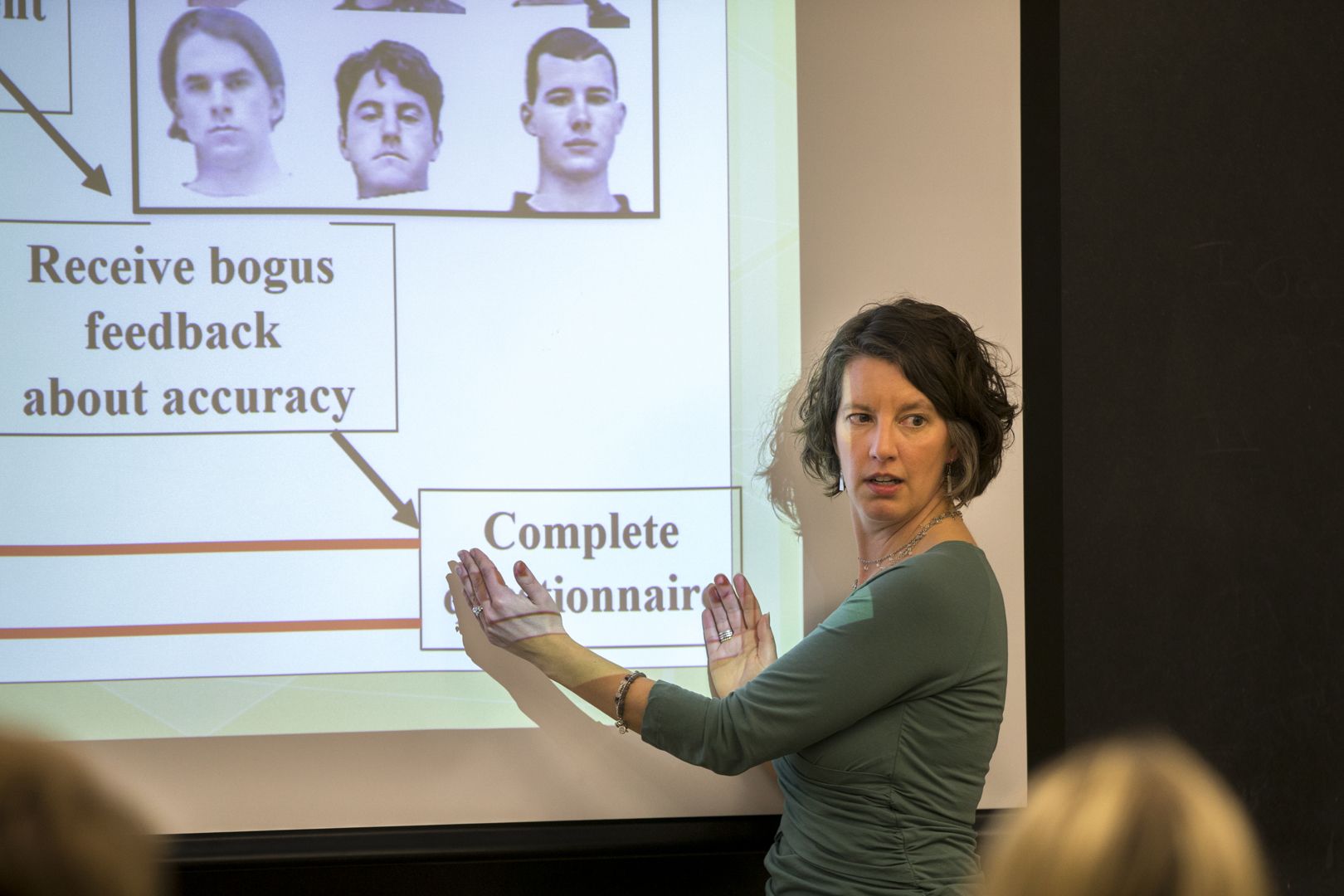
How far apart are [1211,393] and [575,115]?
4.58 feet

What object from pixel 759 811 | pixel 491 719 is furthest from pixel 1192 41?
pixel 491 719

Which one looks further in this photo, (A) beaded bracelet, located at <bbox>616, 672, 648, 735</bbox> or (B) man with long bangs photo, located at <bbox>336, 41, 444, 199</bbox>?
(B) man with long bangs photo, located at <bbox>336, 41, 444, 199</bbox>

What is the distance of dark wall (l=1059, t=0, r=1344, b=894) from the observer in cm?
225

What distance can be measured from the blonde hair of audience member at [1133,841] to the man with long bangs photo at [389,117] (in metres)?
1.57

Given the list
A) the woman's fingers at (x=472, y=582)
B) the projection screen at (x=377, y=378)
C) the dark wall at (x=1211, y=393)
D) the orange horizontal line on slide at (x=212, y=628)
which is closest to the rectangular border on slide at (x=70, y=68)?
the projection screen at (x=377, y=378)

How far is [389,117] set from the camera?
1948 millimetres

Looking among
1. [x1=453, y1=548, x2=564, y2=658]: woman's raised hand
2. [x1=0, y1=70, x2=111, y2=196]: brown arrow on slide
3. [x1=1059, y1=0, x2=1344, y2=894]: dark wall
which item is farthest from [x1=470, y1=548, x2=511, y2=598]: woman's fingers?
[x1=1059, y1=0, x2=1344, y2=894]: dark wall

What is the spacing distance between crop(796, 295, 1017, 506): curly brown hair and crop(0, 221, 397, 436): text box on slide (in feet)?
2.65

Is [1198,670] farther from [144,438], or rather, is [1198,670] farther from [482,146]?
[144,438]

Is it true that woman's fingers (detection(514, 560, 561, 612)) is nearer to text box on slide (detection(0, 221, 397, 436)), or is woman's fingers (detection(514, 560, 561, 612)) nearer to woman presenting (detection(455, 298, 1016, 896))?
woman presenting (detection(455, 298, 1016, 896))

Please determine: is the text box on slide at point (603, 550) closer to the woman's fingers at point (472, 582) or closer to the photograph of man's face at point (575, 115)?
the woman's fingers at point (472, 582)

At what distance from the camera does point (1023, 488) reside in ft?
7.05

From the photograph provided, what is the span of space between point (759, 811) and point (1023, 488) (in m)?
0.79

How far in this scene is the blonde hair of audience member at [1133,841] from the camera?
70 cm
